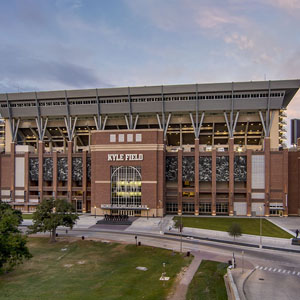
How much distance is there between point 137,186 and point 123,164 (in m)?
7.23

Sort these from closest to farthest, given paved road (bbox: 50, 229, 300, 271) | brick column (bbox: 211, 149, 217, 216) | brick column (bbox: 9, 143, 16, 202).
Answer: paved road (bbox: 50, 229, 300, 271)
brick column (bbox: 211, 149, 217, 216)
brick column (bbox: 9, 143, 16, 202)

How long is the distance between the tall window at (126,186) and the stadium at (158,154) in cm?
28

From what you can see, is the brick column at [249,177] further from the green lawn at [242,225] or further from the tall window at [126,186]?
the tall window at [126,186]

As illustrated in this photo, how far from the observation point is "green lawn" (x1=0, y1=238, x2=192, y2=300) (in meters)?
31.3

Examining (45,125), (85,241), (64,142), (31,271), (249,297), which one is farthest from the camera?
(64,142)

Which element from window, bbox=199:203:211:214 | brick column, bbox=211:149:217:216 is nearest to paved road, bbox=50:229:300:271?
window, bbox=199:203:211:214

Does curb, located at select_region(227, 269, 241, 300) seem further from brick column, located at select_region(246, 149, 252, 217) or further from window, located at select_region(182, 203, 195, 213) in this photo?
window, located at select_region(182, 203, 195, 213)

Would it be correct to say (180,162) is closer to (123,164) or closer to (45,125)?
(123,164)

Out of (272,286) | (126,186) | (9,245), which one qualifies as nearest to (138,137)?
(126,186)

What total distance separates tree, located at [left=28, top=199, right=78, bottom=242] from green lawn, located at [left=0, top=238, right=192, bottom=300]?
303 centimetres

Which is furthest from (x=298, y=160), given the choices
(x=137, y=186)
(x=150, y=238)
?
(x=150, y=238)

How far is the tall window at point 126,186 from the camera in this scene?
81.5 m

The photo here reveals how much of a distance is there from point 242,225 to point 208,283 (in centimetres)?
3769

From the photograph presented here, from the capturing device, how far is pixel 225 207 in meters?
85.8
